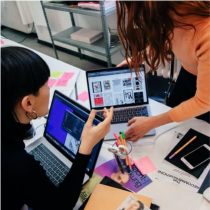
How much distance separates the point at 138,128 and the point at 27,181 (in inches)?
18.9

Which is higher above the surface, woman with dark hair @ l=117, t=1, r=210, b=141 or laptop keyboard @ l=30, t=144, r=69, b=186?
woman with dark hair @ l=117, t=1, r=210, b=141

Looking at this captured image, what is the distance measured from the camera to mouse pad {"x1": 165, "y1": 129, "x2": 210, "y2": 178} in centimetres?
100

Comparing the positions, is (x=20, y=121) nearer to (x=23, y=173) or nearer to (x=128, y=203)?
(x=23, y=173)

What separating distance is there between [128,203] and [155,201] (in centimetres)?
11

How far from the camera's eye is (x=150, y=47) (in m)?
0.94

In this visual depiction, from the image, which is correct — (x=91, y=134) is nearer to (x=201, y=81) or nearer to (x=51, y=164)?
(x=51, y=164)

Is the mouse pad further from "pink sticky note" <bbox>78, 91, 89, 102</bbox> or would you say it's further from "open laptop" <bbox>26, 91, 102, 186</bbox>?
"pink sticky note" <bbox>78, 91, 89, 102</bbox>

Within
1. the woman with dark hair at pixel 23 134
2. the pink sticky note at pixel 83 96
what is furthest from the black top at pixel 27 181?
the pink sticky note at pixel 83 96

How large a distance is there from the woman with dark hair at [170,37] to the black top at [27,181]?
36 centimetres

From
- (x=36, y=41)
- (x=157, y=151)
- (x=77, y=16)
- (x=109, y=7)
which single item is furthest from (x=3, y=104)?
(x=36, y=41)

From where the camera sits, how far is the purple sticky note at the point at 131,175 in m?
0.99

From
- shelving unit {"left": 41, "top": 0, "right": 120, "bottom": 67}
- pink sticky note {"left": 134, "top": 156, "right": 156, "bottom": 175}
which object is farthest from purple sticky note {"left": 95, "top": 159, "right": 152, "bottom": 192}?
shelving unit {"left": 41, "top": 0, "right": 120, "bottom": 67}

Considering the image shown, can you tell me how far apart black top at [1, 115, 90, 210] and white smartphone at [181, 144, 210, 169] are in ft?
1.26

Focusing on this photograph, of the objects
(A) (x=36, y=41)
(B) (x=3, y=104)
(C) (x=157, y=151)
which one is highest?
(B) (x=3, y=104)
